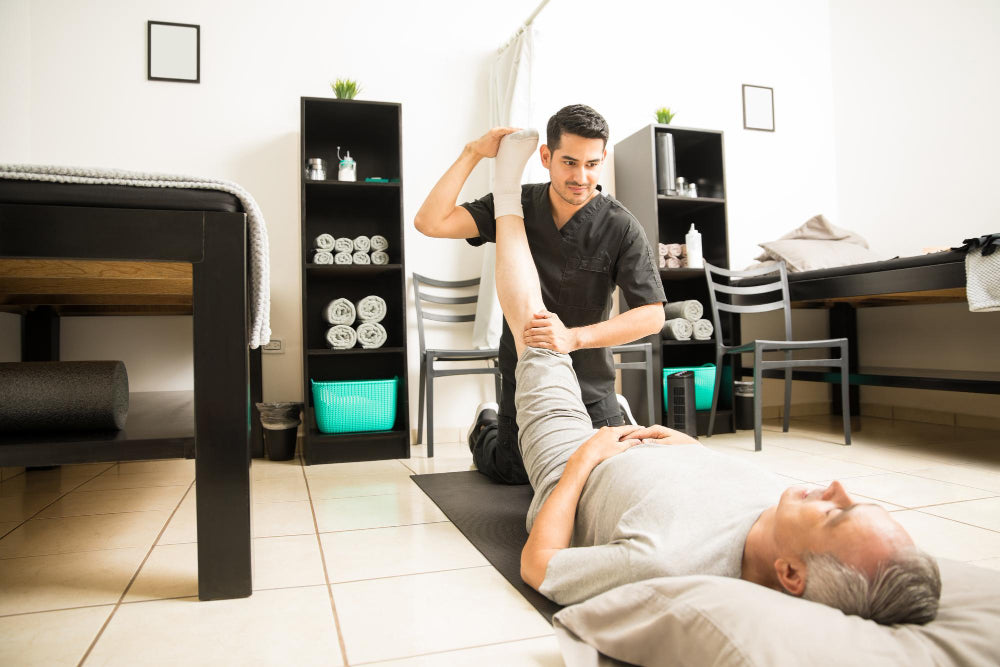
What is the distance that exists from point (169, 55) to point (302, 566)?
2.79m

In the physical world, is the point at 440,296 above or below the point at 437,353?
above

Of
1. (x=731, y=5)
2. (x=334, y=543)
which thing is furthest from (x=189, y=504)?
(x=731, y=5)

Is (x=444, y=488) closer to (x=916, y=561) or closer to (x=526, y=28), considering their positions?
(x=916, y=561)

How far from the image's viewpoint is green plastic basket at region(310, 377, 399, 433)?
113 inches

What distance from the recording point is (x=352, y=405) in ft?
9.44

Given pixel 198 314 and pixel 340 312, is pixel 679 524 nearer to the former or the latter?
pixel 198 314

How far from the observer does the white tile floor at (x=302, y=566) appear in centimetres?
104

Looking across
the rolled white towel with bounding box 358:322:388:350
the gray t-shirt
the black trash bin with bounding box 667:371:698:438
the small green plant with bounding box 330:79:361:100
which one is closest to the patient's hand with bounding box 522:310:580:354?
the gray t-shirt

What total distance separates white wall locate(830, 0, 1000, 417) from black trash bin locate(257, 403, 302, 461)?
141 inches

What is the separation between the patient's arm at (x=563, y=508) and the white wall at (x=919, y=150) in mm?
3195

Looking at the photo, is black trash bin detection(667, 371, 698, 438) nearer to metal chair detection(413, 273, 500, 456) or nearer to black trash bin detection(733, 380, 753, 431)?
black trash bin detection(733, 380, 753, 431)

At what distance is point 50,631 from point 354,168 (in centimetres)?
245

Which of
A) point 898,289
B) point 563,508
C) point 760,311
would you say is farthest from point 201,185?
point 760,311

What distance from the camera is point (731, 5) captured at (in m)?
4.28
